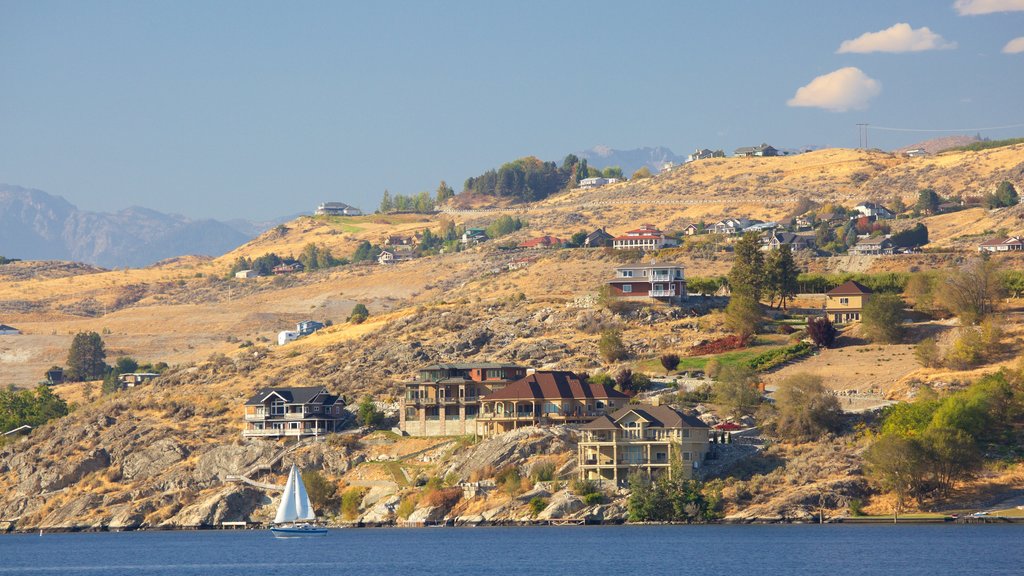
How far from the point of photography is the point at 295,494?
120 meters

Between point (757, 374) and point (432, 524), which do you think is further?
point (757, 374)

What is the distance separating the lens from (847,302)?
15338 cm

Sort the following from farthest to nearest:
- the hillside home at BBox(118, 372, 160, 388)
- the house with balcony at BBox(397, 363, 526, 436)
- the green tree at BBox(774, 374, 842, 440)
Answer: the hillside home at BBox(118, 372, 160, 388) → the house with balcony at BBox(397, 363, 526, 436) → the green tree at BBox(774, 374, 842, 440)

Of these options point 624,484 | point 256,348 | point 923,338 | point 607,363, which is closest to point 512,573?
point 624,484

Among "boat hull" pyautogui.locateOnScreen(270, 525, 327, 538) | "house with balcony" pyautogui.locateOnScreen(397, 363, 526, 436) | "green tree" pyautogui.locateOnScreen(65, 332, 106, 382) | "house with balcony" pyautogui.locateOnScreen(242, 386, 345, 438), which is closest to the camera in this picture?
"boat hull" pyautogui.locateOnScreen(270, 525, 327, 538)

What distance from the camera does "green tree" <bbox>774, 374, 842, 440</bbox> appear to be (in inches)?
4719

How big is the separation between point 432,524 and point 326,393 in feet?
80.9

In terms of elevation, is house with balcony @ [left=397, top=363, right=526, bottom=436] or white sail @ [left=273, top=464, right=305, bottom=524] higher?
house with balcony @ [left=397, top=363, right=526, bottom=436]

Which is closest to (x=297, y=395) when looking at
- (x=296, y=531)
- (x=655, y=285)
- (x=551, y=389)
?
(x=296, y=531)

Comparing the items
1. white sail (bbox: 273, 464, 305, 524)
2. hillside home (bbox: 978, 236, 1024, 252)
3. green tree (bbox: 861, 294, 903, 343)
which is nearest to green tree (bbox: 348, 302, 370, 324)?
green tree (bbox: 861, 294, 903, 343)

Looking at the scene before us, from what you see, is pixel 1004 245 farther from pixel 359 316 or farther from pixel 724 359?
pixel 359 316

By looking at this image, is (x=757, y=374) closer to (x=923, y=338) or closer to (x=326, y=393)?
(x=923, y=338)

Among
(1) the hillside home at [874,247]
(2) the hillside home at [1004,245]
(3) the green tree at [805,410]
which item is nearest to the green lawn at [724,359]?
(3) the green tree at [805,410]

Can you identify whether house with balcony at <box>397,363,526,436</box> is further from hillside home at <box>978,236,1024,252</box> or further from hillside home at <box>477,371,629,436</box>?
hillside home at <box>978,236,1024,252</box>
